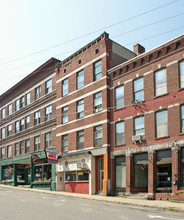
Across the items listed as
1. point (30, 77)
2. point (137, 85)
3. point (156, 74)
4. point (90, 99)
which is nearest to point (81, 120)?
point (90, 99)

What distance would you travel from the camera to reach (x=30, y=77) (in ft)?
134

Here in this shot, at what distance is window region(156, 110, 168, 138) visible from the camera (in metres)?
22.1

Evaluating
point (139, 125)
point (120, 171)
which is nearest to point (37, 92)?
point (120, 171)

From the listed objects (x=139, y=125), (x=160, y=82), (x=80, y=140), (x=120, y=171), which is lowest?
(x=120, y=171)

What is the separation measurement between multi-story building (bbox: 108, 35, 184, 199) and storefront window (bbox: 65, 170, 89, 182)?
363cm

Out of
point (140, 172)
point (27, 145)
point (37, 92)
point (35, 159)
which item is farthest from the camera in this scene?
point (27, 145)

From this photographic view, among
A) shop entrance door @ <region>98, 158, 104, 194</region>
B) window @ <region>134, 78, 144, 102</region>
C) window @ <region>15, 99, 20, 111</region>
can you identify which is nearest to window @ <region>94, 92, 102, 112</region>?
window @ <region>134, 78, 144, 102</region>

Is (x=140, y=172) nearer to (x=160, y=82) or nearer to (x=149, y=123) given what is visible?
(x=149, y=123)

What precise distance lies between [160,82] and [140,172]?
7.51m

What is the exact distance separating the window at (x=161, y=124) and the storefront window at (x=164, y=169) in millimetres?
1309

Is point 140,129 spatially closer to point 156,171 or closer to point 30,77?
point 156,171

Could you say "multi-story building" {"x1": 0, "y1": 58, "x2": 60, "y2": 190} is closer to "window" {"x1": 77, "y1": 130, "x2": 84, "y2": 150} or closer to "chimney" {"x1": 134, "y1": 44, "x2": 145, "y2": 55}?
"window" {"x1": 77, "y1": 130, "x2": 84, "y2": 150}

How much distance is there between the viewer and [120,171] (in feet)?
84.0

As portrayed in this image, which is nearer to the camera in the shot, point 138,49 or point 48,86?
point 138,49
